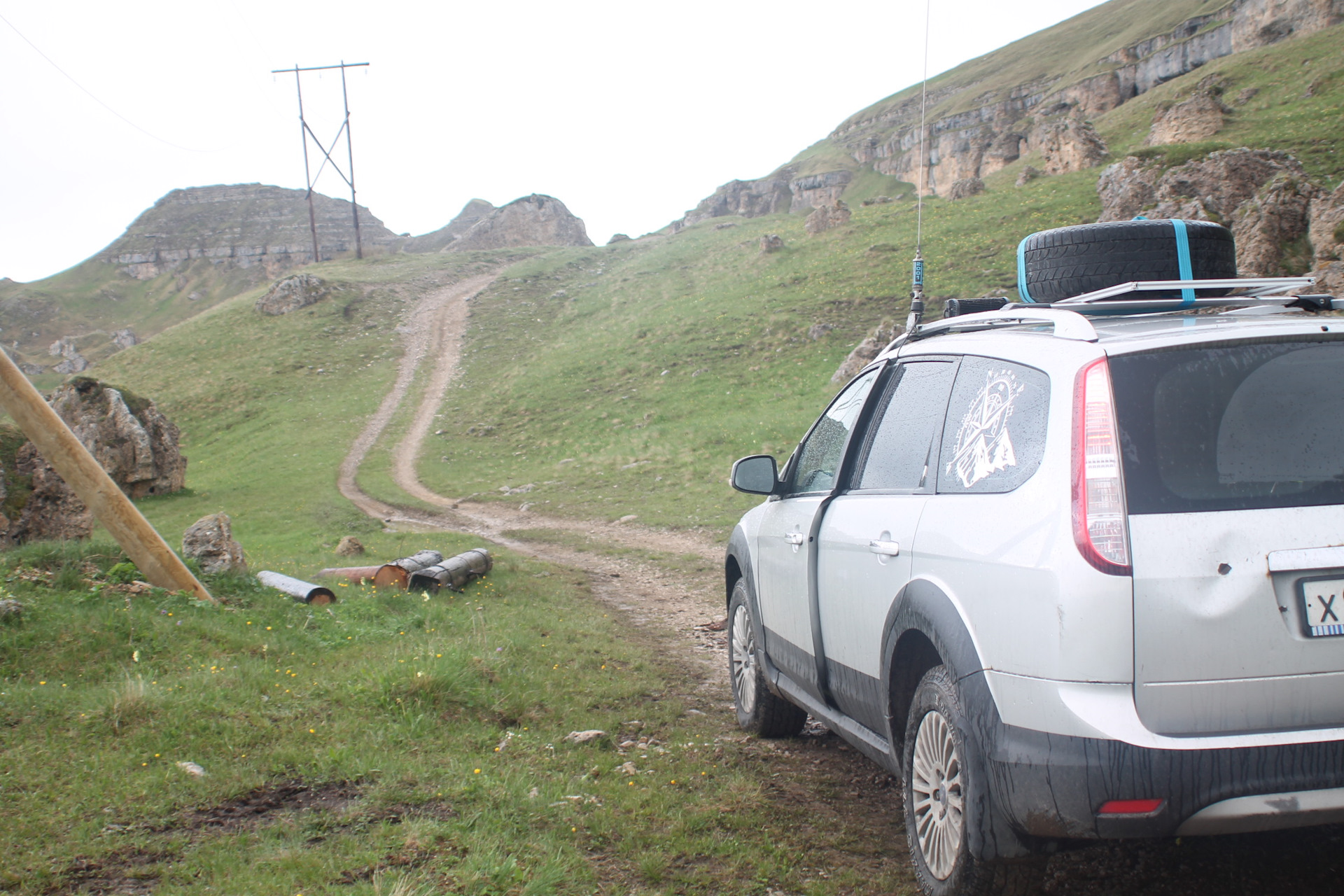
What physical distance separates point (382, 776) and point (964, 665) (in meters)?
2.98

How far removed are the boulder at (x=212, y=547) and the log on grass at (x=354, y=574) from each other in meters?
1.42

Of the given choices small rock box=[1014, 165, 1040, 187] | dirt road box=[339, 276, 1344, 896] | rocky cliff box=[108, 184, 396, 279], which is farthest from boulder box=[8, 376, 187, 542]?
rocky cliff box=[108, 184, 396, 279]

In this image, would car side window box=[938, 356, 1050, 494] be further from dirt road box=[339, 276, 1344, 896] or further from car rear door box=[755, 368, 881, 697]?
dirt road box=[339, 276, 1344, 896]

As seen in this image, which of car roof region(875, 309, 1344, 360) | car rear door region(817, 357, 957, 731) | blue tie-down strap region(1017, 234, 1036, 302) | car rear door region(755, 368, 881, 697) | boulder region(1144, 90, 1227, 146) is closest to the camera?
A: car roof region(875, 309, 1344, 360)

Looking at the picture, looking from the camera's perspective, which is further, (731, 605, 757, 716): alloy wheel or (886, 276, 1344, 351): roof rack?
(731, 605, 757, 716): alloy wheel

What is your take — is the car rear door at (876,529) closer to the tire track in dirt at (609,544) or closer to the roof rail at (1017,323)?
the roof rail at (1017,323)

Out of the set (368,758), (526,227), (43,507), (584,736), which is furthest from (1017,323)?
(526,227)

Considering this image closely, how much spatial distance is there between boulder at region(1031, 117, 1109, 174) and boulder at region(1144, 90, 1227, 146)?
3220 mm

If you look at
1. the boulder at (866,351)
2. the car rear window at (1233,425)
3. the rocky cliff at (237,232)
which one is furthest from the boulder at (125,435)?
the rocky cliff at (237,232)

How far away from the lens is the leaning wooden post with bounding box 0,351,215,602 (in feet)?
20.2

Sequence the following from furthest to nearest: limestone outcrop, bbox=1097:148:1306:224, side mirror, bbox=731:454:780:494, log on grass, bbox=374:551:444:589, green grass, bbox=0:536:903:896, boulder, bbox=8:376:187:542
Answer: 1. limestone outcrop, bbox=1097:148:1306:224
2. boulder, bbox=8:376:187:542
3. log on grass, bbox=374:551:444:589
4. side mirror, bbox=731:454:780:494
5. green grass, bbox=0:536:903:896

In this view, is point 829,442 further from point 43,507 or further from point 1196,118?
point 1196,118

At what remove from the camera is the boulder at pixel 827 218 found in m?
42.8

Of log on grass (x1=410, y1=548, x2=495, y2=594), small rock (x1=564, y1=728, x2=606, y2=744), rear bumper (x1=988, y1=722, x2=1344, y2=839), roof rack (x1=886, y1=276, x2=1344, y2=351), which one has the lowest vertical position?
log on grass (x1=410, y1=548, x2=495, y2=594)
